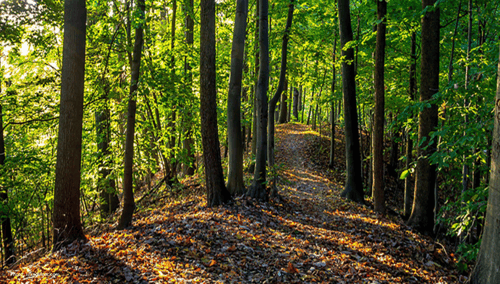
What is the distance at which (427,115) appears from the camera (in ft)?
27.6

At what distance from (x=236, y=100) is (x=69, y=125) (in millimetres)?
4168

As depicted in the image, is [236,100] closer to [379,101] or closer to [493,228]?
[379,101]

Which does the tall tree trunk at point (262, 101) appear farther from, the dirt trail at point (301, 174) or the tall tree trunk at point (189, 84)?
the tall tree trunk at point (189, 84)

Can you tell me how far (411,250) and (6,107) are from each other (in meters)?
11.1

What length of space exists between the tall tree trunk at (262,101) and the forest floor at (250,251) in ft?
1.91

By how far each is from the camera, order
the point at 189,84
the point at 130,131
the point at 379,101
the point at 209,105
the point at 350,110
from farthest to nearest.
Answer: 1. the point at 350,110
2. the point at 189,84
3. the point at 379,101
4. the point at 209,105
5. the point at 130,131

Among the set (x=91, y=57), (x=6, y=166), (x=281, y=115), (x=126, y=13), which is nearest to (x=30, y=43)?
(x=91, y=57)

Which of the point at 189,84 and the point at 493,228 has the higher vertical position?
the point at 189,84

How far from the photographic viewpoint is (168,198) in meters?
11.3

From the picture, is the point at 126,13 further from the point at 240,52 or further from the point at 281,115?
the point at 281,115

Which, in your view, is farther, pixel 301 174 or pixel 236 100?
pixel 301 174

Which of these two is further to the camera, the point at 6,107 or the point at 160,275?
the point at 6,107

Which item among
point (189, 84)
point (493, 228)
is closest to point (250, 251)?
point (493, 228)

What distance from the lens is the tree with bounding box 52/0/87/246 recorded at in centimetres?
567
